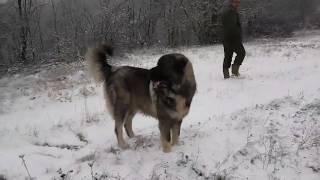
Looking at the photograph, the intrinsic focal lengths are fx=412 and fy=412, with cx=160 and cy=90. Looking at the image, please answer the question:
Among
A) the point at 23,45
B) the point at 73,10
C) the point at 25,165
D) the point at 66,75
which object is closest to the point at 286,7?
the point at 73,10

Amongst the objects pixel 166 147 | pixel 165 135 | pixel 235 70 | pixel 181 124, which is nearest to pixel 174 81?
pixel 165 135

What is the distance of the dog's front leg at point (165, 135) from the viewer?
20.5ft

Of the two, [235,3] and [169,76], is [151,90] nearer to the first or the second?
[169,76]

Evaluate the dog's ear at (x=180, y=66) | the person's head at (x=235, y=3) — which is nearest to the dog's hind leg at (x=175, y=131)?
the dog's ear at (x=180, y=66)

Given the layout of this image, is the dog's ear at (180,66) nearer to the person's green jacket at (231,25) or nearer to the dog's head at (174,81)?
the dog's head at (174,81)

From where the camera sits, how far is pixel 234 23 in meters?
11.2

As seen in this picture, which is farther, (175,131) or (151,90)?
(175,131)

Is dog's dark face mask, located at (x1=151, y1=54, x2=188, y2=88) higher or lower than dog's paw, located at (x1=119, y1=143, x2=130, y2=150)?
higher

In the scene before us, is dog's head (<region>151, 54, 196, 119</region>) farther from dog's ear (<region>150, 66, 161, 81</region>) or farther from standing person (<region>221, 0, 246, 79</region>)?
standing person (<region>221, 0, 246, 79</region>)

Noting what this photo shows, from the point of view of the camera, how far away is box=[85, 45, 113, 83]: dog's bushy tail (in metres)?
6.75

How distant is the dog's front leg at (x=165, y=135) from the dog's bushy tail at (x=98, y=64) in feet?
4.27

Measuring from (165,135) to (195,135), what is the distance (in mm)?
881

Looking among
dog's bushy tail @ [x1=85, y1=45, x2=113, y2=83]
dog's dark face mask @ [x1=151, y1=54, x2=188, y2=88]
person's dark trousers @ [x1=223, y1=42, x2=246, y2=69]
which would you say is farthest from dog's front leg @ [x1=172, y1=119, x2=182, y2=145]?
person's dark trousers @ [x1=223, y1=42, x2=246, y2=69]

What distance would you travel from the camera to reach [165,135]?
6.29 meters
